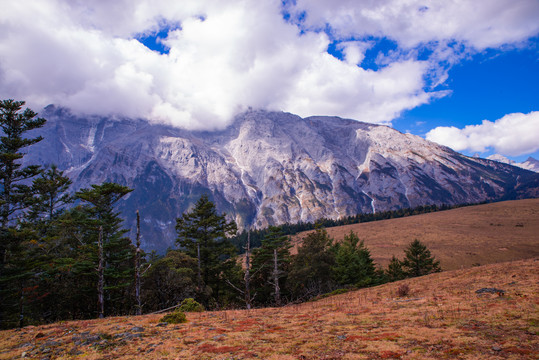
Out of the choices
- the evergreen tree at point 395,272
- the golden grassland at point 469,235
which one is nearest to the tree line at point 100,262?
the evergreen tree at point 395,272

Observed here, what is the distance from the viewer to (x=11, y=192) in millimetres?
25453

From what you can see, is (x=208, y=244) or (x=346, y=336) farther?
(x=208, y=244)

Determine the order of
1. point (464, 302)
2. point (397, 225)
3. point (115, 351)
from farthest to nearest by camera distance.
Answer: point (397, 225) < point (464, 302) < point (115, 351)

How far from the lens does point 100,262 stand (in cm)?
2142

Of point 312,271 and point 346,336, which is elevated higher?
point 346,336

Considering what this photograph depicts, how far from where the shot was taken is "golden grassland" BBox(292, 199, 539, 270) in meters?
64.7

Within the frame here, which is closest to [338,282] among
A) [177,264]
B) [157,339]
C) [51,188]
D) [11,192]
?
[177,264]

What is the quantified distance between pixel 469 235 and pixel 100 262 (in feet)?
339

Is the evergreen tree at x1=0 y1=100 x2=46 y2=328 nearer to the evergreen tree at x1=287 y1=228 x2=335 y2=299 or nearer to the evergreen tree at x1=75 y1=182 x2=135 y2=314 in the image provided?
the evergreen tree at x1=75 y1=182 x2=135 y2=314

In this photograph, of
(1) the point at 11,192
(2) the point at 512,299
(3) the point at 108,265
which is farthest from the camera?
(3) the point at 108,265

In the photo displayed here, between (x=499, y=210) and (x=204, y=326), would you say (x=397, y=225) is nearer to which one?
(x=499, y=210)

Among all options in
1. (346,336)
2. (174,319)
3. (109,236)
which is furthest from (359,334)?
(109,236)

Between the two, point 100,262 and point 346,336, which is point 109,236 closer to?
point 100,262

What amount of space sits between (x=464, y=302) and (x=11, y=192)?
37.9m
